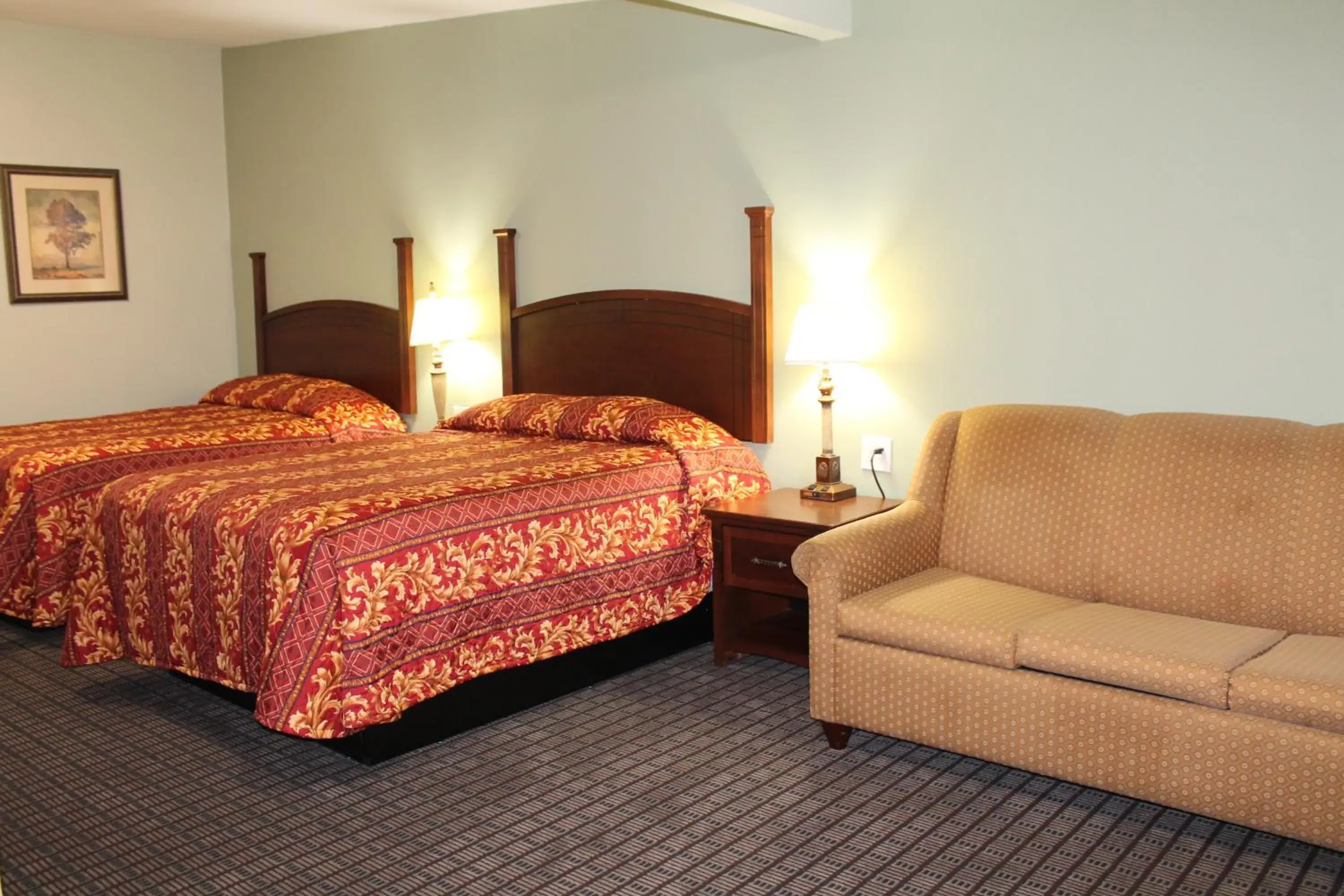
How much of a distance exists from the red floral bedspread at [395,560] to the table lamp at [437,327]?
0.96 meters

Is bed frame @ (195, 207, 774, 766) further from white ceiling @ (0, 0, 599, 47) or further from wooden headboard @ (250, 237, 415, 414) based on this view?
white ceiling @ (0, 0, 599, 47)

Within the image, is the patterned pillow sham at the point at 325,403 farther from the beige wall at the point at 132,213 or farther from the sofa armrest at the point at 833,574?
the sofa armrest at the point at 833,574

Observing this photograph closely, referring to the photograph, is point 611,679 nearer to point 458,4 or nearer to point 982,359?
point 982,359

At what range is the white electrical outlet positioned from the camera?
3.97m

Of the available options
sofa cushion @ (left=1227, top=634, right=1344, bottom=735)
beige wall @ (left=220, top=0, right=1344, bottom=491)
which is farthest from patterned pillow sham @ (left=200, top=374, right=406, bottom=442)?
sofa cushion @ (left=1227, top=634, right=1344, bottom=735)

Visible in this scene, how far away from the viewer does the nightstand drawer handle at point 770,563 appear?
3.64 m

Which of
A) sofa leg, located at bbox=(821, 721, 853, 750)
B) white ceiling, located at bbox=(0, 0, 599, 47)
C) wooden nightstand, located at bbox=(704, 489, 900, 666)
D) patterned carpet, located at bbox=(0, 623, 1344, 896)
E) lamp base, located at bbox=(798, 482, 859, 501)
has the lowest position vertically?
patterned carpet, located at bbox=(0, 623, 1344, 896)

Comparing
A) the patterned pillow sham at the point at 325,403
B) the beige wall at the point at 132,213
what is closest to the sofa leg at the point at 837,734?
the patterned pillow sham at the point at 325,403

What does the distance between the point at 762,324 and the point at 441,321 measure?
1.63 m

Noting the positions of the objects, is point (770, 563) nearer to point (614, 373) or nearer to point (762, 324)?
point (762, 324)

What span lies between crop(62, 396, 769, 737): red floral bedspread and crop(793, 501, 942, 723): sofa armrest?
0.75 metres

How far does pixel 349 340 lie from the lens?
5746 millimetres

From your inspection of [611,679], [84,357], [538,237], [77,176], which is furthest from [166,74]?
[611,679]

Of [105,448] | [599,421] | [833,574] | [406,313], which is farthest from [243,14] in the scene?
[833,574]
